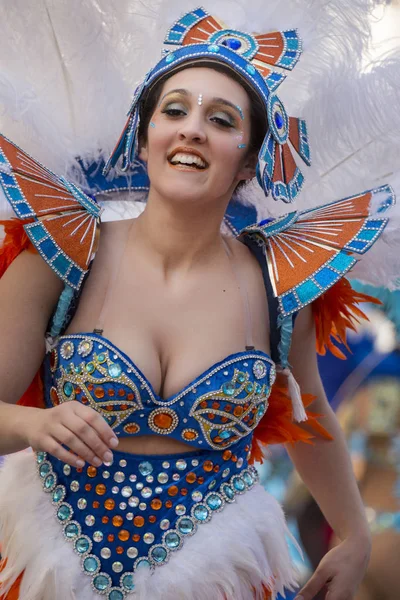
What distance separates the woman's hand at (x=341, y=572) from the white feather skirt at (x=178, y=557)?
0.15 metres

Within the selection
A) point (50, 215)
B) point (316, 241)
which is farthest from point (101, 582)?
point (316, 241)

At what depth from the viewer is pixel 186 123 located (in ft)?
6.13

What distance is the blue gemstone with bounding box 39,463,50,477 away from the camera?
193 cm

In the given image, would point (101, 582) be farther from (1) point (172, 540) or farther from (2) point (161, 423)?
(2) point (161, 423)

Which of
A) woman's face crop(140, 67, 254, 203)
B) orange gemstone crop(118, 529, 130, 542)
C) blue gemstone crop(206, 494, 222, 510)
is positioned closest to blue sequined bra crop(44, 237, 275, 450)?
blue gemstone crop(206, 494, 222, 510)

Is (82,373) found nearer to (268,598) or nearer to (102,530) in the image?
(102,530)

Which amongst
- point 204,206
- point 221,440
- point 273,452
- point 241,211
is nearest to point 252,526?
point 221,440

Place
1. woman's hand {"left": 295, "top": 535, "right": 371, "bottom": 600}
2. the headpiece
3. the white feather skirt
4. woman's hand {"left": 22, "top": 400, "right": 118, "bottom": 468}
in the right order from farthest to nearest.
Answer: woman's hand {"left": 295, "top": 535, "right": 371, "bottom": 600} < the headpiece < the white feather skirt < woman's hand {"left": 22, "top": 400, "right": 118, "bottom": 468}

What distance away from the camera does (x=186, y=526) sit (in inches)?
72.6

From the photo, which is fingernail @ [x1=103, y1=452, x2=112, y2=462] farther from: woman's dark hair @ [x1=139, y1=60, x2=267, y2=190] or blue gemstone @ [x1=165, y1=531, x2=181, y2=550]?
woman's dark hair @ [x1=139, y1=60, x2=267, y2=190]

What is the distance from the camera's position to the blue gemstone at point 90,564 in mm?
1795

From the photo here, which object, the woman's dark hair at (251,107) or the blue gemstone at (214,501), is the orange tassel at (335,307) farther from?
the blue gemstone at (214,501)

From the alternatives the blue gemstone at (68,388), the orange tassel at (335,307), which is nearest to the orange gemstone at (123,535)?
the blue gemstone at (68,388)

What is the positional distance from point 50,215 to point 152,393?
46 cm
